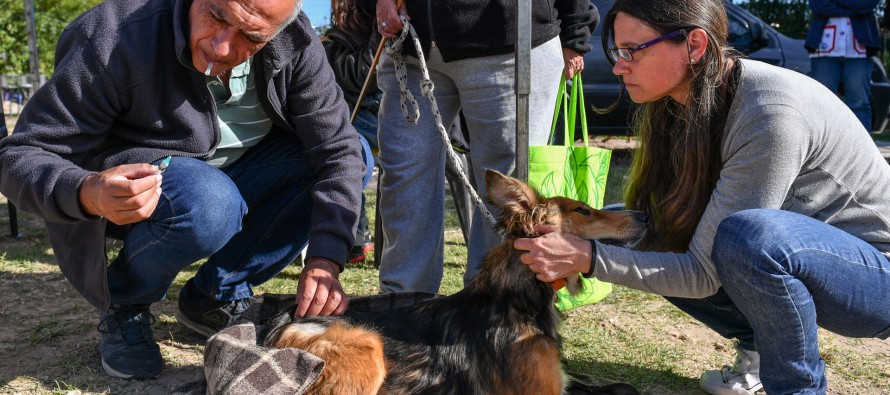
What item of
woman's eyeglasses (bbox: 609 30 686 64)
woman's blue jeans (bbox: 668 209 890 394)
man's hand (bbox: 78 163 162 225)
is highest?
woman's eyeglasses (bbox: 609 30 686 64)

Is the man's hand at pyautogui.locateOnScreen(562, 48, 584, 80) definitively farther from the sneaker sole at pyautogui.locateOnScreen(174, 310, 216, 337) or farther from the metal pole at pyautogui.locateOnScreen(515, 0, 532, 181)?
the sneaker sole at pyautogui.locateOnScreen(174, 310, 216, 337)

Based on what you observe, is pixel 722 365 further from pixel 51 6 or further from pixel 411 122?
pixel 51 6

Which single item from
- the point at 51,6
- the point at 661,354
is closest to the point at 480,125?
the point at 661,354

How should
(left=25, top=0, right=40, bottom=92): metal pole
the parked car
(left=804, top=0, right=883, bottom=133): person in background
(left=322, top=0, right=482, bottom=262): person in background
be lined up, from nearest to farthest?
(left=322, top=0, right=482, bottom=262): person in background → (left=804, top=0, right=883, bottom=133): person in background → the parked car → (left=25, top=0, right=40, bottom=92): metal pole

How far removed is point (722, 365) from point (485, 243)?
3.98 feet

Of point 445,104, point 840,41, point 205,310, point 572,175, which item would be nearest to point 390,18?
point 445,104

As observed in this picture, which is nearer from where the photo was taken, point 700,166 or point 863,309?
point 863,309

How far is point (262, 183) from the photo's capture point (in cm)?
355

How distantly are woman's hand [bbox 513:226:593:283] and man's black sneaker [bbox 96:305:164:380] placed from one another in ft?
5.44

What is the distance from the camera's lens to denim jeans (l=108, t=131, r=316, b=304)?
Result: 299 centimetres

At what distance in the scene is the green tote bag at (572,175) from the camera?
3.53 metres

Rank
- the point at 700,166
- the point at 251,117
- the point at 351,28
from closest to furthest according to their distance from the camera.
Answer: the point at 700,166, the point at 251,117, the point at 351,28

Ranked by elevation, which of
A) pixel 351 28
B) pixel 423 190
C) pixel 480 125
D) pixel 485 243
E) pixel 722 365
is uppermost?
pixel 351 28

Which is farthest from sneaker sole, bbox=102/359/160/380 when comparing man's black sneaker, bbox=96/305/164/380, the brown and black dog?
the brown and black dog
